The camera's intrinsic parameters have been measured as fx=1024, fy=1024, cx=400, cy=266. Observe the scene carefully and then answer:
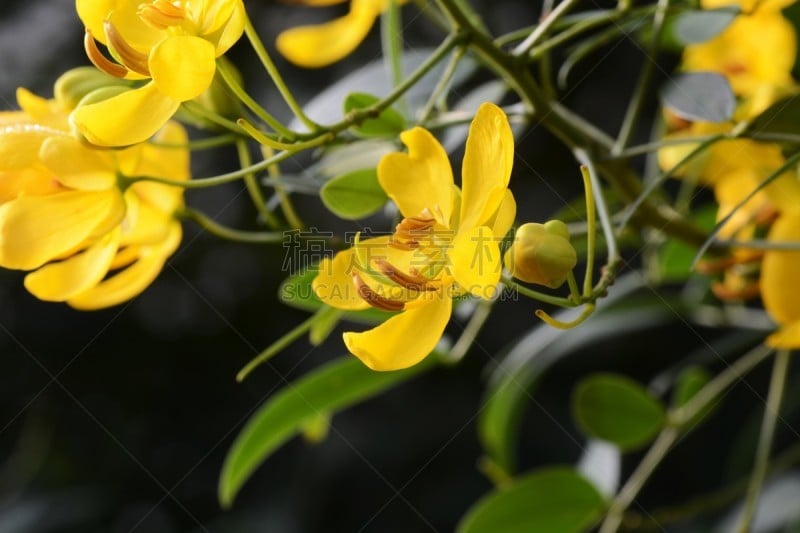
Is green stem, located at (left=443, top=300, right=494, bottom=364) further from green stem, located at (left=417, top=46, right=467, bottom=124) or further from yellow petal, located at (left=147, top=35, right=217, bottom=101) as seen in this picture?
yellow petal, located at (left=147, top=35, right=217, bottom=101)

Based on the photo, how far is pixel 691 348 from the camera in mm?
1536

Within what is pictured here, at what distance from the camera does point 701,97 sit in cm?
64

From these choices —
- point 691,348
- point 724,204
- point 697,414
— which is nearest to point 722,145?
point 724,204

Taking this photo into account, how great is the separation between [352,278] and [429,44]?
1.10 metres

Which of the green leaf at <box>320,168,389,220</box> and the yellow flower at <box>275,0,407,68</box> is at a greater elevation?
the green leaf at <box>320,168,389,220</box>

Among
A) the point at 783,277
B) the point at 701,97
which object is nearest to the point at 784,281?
the point at 783,277

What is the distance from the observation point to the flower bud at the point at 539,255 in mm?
459

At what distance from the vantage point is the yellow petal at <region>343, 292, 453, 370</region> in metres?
0.45

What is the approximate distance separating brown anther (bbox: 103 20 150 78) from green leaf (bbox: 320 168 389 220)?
0.13m

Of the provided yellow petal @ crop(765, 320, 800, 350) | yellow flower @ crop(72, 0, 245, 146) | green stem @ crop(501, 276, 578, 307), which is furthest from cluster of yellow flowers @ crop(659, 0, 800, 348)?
yellow flower @ crop(72, 0, 245, 146)

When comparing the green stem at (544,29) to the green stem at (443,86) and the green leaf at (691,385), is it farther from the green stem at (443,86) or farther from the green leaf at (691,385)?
the green leaf at (691,385)

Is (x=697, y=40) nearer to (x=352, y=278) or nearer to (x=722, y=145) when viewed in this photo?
(x=722, y=145)

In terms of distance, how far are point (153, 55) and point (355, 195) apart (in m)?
0.17

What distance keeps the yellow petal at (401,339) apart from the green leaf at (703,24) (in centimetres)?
28
